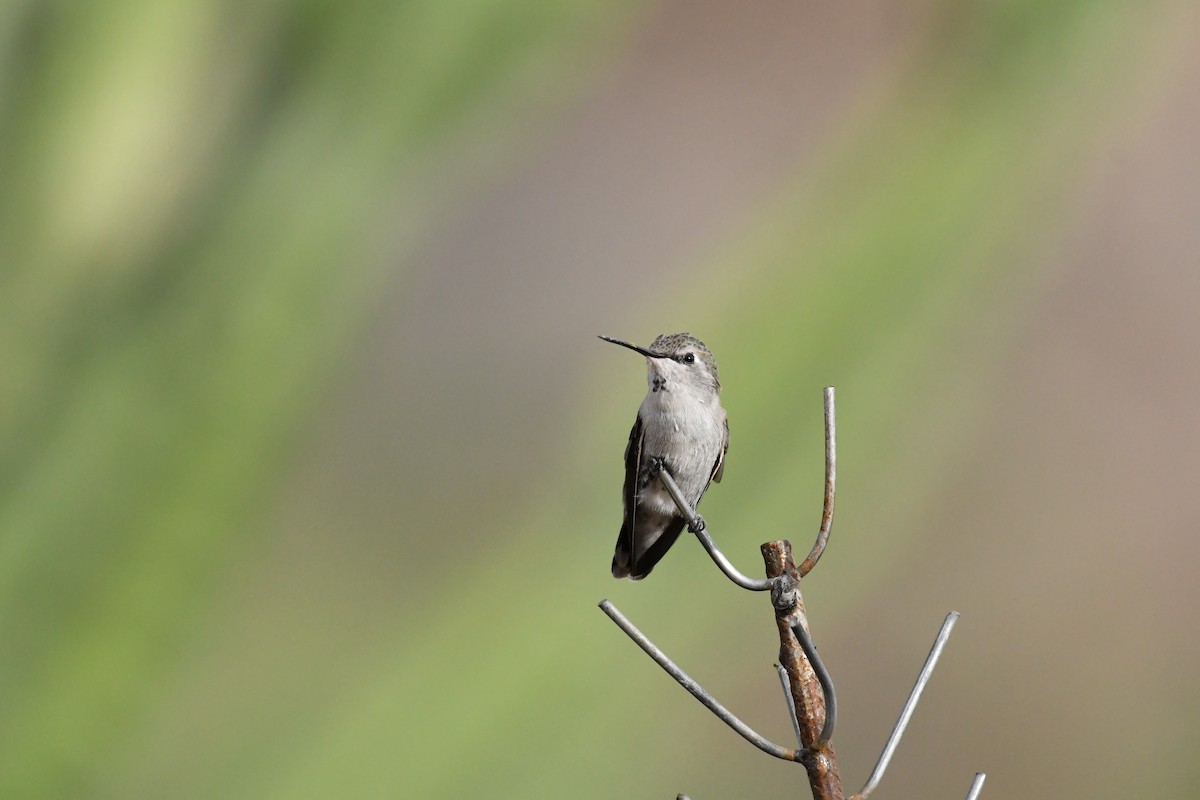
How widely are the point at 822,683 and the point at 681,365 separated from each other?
0.63 m

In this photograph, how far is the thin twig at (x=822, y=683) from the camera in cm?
31

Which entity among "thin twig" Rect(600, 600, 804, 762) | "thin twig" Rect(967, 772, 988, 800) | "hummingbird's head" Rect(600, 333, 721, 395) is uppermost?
"hummingbird's head" Rect(600, 333, 721, 395)

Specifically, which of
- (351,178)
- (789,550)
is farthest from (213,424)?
(789,550)

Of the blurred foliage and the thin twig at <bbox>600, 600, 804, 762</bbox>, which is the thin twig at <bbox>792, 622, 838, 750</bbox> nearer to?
the thin twig at <bbox>600, 600, 804, 762</bbox>

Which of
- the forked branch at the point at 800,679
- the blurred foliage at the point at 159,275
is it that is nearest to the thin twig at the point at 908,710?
the forked branch at the point at 800,679

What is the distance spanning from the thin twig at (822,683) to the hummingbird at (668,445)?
58 cm

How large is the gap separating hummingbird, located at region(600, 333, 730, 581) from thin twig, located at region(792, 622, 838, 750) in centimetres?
58

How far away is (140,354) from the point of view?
1.48ft

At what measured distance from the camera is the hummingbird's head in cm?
91

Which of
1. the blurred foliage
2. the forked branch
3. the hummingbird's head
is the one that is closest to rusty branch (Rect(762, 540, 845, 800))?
the forked branch

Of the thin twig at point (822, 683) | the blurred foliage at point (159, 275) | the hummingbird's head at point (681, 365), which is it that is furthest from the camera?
the hummingbird's head at point (681, 365)

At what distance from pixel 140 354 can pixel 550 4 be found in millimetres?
351

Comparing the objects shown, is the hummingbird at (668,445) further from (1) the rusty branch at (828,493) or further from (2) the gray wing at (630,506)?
(1) the rusty branch at (828,493)

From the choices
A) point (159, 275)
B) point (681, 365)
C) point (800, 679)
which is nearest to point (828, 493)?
point (800, 679)
